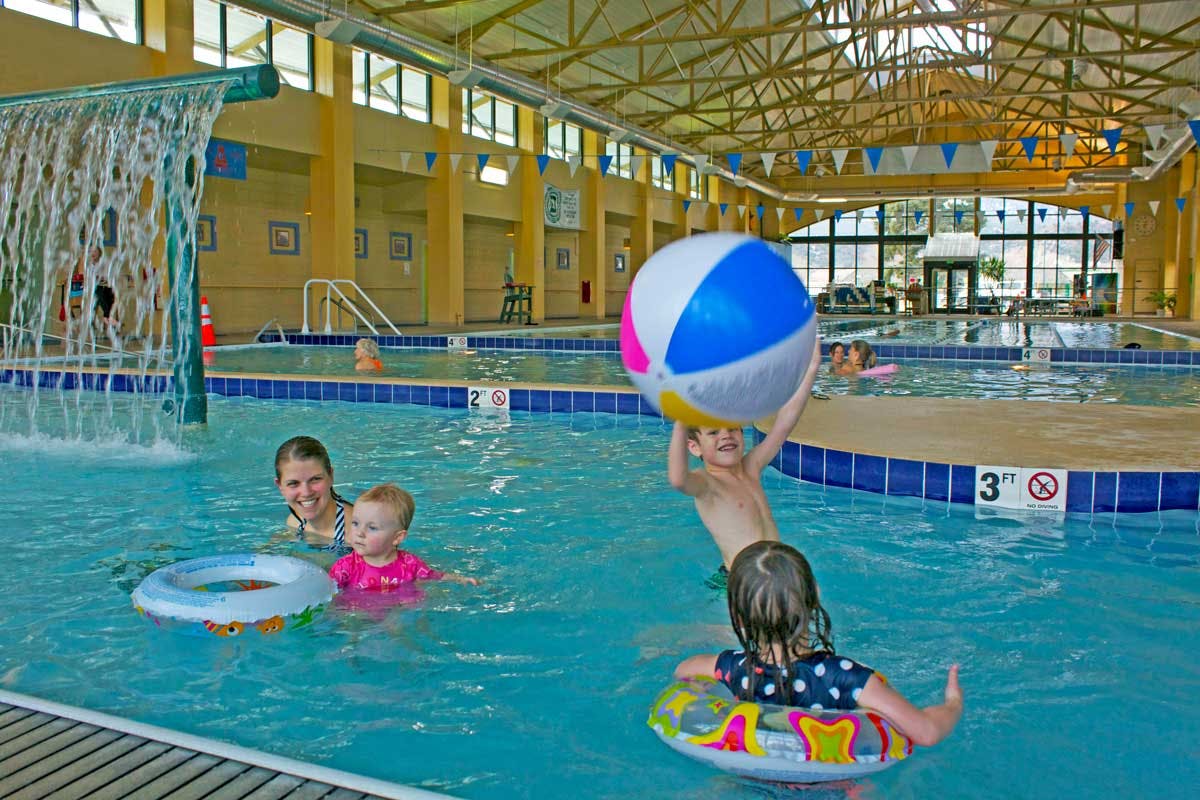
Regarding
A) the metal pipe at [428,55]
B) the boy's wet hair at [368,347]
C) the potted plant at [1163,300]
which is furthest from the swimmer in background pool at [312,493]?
the potted plant at [1163,300]

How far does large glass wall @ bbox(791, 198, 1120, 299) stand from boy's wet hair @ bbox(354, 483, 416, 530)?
3246cm

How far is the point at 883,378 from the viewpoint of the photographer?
10688 millimetres

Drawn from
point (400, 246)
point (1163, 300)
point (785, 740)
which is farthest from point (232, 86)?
point (1163, 300)

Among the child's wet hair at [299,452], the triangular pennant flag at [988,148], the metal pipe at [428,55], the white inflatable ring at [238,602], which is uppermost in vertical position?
the metal pipe at [428,55]

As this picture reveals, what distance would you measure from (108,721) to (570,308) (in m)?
25.7

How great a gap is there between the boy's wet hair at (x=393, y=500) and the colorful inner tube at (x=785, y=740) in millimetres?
1382

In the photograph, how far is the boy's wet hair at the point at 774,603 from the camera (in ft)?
6.26

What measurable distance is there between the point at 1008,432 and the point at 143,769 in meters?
4.87

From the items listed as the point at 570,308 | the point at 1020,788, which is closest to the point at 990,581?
the point at 1020,788

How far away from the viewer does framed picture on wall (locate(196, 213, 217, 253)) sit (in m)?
16.0

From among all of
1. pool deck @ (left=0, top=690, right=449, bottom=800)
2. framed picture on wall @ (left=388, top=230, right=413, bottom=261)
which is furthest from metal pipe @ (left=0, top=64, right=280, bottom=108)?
framed picture on wall @ (left=388, top=230, right=413, bottom=261)

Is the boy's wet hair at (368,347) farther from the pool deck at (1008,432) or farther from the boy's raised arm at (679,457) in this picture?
the boy's raised arm at (679,457)

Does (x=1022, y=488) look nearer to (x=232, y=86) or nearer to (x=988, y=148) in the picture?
(x=232, y=86)

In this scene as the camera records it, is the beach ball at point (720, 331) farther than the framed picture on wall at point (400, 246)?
No
